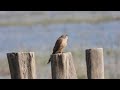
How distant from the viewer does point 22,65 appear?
15.6 feet

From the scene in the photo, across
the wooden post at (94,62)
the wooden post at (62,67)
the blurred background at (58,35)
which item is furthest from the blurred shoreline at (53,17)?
the wooden post at (62,67)

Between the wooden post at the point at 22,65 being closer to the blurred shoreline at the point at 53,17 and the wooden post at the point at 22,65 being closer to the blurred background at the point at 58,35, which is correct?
the blurred background at the point at 58,35

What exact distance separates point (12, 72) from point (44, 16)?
20489 mm

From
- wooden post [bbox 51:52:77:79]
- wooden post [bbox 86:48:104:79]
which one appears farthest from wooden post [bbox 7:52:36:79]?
wooden post [bbox 86:48:104:79]

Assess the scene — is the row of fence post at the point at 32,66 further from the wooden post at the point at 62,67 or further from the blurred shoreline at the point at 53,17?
the blurred shoreline at the point at 53,17

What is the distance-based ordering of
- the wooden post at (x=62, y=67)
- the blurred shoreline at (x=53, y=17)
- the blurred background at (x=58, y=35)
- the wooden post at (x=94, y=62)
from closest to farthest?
the wooden post at (x=62, y=67) → the wooden post at (x=94, y=62) → the blurred background at (x=58, y=35) → the blurred shoreline at (x=53, y=17)

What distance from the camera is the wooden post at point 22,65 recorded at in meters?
4.73

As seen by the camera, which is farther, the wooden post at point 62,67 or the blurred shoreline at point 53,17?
the blurred shoreline at point 53,17

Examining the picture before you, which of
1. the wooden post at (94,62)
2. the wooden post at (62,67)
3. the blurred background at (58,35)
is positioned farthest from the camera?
the blurred background at (58,35)

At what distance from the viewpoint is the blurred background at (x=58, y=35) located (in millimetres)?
12914

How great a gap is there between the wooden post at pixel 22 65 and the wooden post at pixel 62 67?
164mm

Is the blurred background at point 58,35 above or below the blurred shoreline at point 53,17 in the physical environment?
below

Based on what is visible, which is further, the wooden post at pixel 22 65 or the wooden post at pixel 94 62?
the wooden post at pixel 94 62
